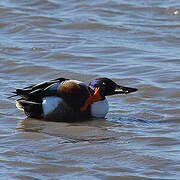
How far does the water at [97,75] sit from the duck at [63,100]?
129 millimetres

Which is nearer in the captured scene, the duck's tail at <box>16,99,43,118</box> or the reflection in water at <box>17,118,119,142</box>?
the reflection in water at <box>17,118,119,142</box>

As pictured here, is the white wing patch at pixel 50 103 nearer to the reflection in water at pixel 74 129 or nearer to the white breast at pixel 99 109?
the reflection in water at pixel 74 129

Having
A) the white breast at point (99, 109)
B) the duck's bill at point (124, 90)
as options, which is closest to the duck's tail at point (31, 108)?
the white breast at point (99, 109)

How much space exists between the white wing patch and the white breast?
47 centimetres

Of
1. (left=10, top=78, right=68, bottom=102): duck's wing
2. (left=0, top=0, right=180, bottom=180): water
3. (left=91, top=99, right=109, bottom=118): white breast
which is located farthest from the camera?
(left=91, top=99, right=109, bottom=118): white breast

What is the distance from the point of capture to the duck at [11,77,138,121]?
7.95 metres

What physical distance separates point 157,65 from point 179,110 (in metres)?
2.22

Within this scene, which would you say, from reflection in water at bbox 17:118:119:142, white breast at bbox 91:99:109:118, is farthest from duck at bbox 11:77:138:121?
reflection in water at bbox 17:118:119:142

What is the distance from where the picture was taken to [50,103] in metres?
7.99

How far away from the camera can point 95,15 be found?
14.4 meters

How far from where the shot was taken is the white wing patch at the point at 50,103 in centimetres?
796

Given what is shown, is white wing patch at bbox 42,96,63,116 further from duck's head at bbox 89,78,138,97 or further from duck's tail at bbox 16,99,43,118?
duck's head at bbox 89,78,138,97

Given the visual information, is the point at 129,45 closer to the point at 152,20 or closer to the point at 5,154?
the point at 152,20

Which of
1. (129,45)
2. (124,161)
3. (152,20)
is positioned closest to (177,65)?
(129,45)
